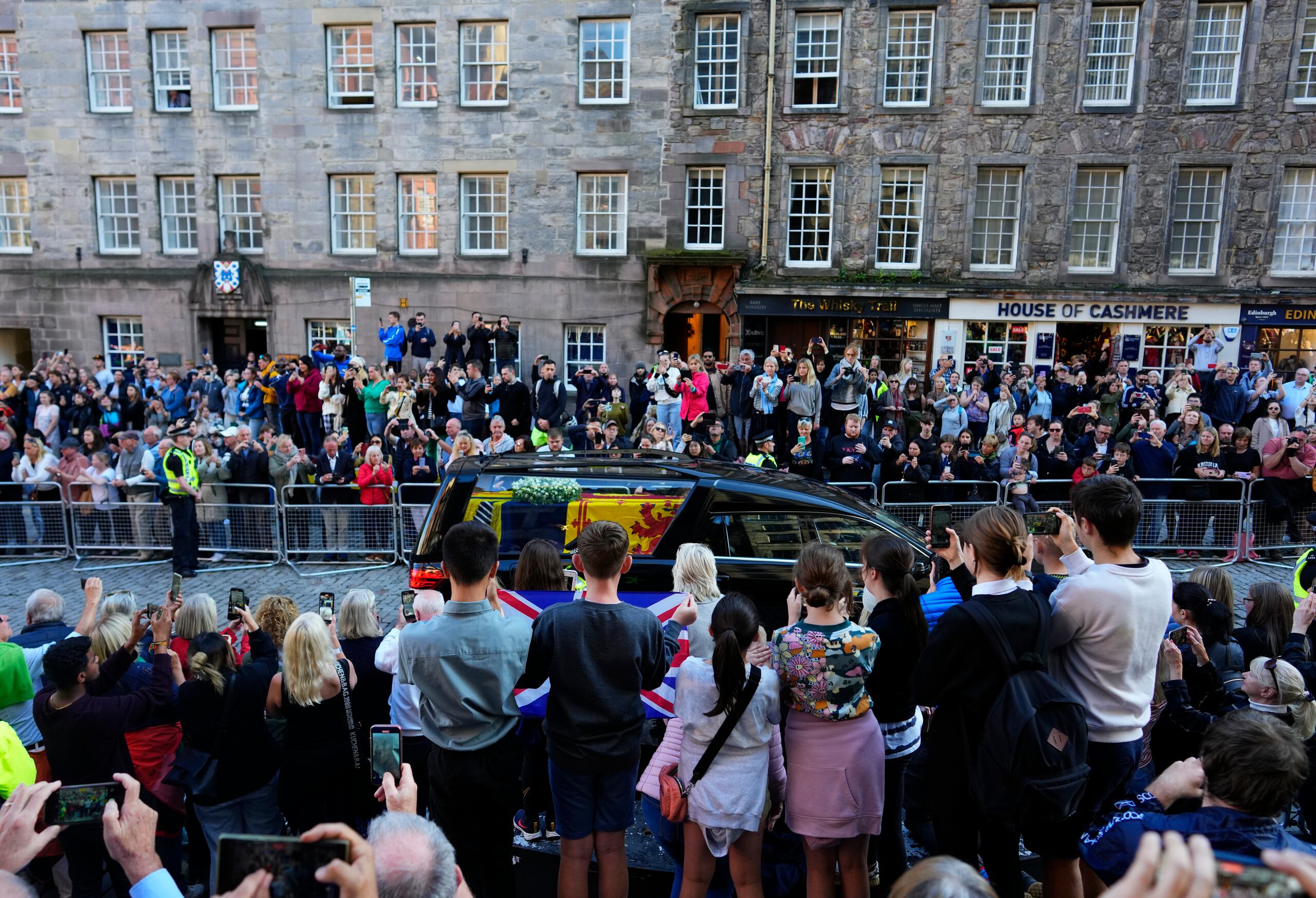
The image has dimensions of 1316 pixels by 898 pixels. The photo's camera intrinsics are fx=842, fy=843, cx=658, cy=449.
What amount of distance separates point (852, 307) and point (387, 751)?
1792cm

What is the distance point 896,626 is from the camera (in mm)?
4145

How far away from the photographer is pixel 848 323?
20141mm

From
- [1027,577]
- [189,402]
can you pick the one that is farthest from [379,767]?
[189,402]

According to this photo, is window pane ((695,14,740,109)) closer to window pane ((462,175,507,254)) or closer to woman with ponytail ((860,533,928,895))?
window pane ((462,175,507,254))

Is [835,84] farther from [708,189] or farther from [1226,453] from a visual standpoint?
[1226,453]

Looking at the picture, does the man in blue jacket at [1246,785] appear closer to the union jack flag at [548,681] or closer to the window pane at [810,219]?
the union jack flag at [548,681]

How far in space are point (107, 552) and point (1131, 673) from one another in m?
12.5

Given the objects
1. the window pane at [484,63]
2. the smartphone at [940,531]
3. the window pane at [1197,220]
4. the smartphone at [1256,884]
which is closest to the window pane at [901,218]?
the window pane at [1197,220]

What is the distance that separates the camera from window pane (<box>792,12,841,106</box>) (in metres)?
19.1

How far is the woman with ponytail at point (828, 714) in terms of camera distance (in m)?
3.79

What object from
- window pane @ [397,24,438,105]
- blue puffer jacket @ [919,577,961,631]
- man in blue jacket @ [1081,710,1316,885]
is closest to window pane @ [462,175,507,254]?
window pane @ [397,24,438,105]

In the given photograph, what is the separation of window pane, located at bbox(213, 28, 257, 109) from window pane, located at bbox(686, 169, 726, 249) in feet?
36.8

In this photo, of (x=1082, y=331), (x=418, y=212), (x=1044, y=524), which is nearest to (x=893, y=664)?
(x=1044, y=524)

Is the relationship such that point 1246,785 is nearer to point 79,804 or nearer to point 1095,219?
point 79,804
